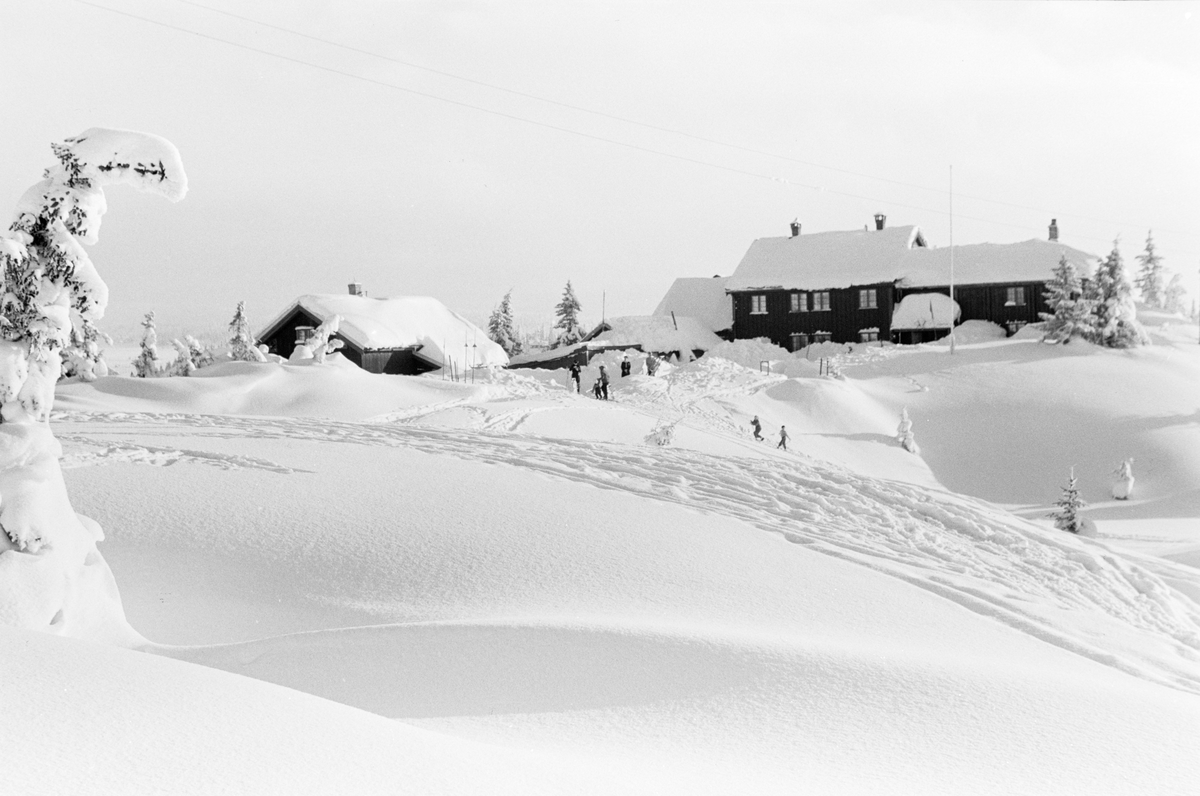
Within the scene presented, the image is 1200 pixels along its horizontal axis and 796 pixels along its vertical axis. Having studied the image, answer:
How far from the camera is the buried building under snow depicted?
152 feet

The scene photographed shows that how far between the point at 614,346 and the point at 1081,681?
46.3 meters

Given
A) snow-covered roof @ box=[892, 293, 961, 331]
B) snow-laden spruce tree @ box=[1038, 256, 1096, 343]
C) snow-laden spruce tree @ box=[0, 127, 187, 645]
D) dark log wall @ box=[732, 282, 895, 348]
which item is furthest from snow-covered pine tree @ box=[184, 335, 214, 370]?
snow-laden spruce tree @ box=[0, 127, 187, 645]

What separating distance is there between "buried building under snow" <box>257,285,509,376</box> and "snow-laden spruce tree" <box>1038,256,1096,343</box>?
2498cm

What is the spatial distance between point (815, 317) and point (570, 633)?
4777cm

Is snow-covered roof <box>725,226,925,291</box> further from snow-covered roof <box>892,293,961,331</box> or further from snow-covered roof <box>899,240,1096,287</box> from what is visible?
snow-covered roof <box>892,293,961,331</box>

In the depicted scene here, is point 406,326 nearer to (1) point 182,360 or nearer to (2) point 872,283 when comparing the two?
(1) point 182,360

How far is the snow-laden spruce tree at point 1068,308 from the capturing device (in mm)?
44219

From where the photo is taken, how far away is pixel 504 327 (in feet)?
235

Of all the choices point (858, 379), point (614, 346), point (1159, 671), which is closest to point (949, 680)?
point (1159, 671)

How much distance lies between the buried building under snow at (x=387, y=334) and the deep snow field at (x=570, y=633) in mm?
27557

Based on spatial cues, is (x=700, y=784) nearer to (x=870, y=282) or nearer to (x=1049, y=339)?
(x=1049, y=339)

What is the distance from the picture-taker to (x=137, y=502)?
11555 mm

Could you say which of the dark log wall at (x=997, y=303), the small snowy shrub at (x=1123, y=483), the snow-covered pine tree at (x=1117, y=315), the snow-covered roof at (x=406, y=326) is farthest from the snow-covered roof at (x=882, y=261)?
the small snowy shrub at (x=1123, y=483)

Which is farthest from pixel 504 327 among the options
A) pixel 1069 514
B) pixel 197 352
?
pixel 1069 514
